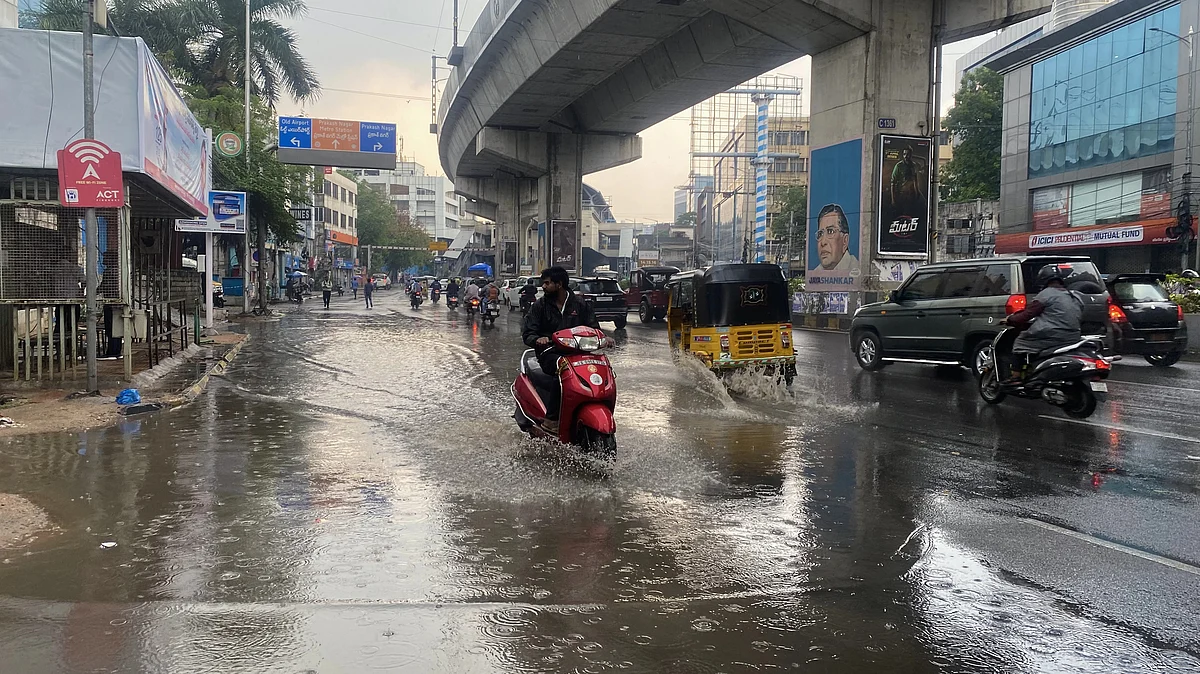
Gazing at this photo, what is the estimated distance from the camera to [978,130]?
52.0 metres

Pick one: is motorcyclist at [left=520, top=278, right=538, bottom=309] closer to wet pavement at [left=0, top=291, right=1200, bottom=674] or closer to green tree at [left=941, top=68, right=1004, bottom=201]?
wet pavement at [left=0, top=291, right=1200, bottom=674]

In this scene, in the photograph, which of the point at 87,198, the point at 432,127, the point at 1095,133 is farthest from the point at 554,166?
the point at 87,198

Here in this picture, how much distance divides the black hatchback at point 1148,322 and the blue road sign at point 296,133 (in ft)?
101

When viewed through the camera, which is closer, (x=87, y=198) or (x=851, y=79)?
(x=87, y=198)

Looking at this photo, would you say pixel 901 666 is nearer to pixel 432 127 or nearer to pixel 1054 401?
pixel 1054 401

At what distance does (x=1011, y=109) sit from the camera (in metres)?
46.2

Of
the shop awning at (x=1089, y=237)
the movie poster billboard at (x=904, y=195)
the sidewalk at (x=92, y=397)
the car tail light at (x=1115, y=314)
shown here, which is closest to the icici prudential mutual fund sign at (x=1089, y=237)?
the shop awning at (x=1089, y=237)

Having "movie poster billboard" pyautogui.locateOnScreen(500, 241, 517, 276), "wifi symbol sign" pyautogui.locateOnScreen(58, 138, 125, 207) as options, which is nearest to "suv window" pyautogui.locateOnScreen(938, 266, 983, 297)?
"wifi symbol sign" pyautogui.locateOnScreen(58, 138, 125, 207)

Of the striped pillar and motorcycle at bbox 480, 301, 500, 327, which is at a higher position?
the striped pillar

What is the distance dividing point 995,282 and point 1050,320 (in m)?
2.78

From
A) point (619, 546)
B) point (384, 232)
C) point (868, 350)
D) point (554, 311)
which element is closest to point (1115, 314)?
point (868, 350)

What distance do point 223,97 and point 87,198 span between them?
2745cm

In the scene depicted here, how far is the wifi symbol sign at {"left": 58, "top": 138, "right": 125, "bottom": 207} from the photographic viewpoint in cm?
960

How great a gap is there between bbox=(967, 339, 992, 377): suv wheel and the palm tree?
32.9 meters
